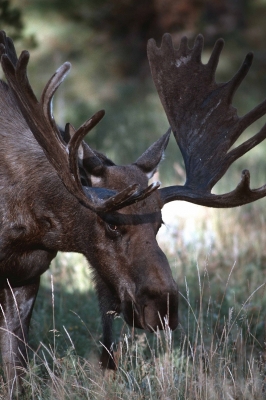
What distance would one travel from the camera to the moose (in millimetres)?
4332

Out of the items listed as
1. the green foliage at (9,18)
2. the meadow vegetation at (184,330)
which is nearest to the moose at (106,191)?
the meadow vegetation at (184,330)

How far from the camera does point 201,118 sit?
5418mm

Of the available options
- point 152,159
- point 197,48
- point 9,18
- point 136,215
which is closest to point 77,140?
point 136,215

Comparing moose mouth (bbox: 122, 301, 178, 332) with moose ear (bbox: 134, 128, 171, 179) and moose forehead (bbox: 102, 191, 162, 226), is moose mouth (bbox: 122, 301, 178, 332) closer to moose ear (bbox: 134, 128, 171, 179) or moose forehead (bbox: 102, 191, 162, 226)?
moose forehead (bbox: 102, 191, 162, 226)

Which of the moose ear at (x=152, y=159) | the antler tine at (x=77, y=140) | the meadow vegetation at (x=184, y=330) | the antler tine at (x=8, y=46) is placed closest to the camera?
the antler tine at (x=77, y=140)

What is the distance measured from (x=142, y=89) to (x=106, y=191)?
12.7 m

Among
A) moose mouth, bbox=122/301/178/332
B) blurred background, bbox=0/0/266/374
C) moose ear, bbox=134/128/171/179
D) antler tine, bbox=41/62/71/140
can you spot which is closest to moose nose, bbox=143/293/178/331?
moose mouth, bbox=122/301/178/332

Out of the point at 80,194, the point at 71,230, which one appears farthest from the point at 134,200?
the point at 71,230

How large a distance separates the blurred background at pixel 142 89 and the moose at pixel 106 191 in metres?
1.71

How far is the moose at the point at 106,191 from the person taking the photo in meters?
4.33

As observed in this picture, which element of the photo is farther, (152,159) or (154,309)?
(152,159)

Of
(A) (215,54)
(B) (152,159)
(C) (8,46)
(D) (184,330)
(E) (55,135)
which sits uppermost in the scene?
(C) (8,46)

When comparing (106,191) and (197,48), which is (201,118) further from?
(106,191)

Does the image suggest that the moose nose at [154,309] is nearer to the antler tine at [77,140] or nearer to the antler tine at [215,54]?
the antler tine at [77,140]
